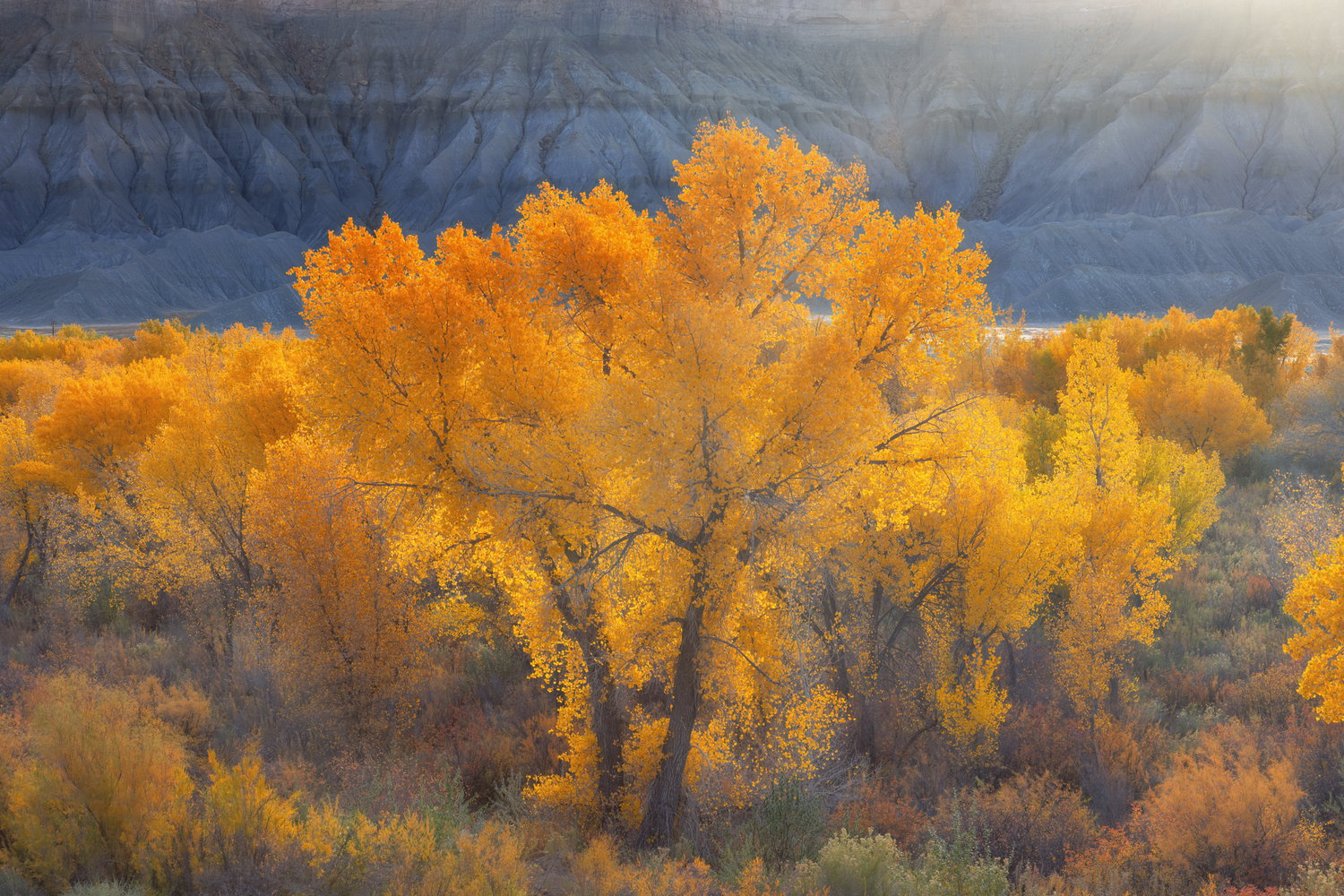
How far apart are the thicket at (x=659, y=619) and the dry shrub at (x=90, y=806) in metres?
0.04

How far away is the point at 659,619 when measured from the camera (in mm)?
12531

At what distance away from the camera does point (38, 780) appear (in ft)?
27.6

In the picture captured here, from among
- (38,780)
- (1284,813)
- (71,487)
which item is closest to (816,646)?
(1284,813)

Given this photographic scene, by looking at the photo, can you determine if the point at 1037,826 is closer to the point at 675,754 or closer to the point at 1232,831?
the point at 1232,831

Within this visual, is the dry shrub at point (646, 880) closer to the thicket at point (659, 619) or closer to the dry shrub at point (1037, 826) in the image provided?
the thicket at point (659, 619)

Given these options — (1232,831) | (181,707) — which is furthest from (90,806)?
(1232,831)

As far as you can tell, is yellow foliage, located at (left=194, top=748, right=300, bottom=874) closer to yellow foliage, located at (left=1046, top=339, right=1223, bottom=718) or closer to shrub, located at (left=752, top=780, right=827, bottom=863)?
shrub, located at (left=752, top=780, right=827, bottom=863)

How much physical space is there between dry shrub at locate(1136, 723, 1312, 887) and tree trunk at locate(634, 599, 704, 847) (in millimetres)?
7569

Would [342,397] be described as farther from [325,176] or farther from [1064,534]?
[325,176]

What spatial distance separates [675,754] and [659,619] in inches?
91.0

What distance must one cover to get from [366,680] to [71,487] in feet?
50.3

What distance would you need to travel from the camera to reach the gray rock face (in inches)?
4026

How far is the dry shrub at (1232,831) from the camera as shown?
12422 mm

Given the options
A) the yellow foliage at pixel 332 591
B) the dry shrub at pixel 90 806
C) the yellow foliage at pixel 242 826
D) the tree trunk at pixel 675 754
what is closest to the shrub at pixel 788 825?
the tree trunk at pixel 675 754
